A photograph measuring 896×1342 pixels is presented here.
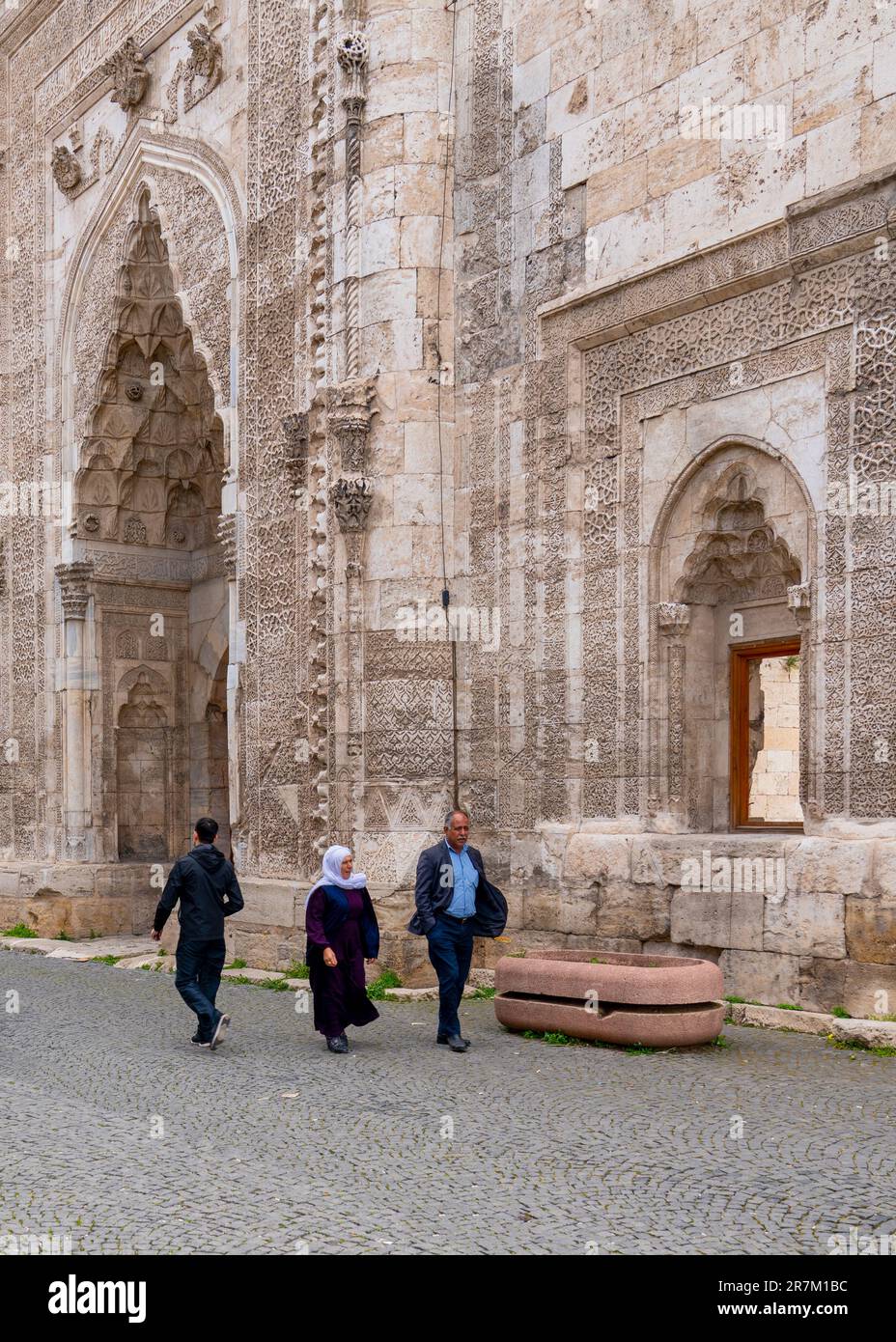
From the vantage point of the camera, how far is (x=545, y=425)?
32.8 feet

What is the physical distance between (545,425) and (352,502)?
1515 mm

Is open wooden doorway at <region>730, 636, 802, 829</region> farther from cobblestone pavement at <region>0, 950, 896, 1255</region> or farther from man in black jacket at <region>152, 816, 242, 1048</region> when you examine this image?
man in black jacket at <region>152, 816, 242, 1048</region>

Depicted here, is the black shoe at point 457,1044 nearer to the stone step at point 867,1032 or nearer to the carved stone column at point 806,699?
the stone step at point 867,1032

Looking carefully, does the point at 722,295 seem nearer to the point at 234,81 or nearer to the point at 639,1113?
the point at 639,1113

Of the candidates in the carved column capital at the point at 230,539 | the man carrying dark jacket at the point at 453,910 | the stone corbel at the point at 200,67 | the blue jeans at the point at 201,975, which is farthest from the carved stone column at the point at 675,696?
the stone corbel at the point at 200,67

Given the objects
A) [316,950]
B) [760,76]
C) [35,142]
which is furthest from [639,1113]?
[35,142]

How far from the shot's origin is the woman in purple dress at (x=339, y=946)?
7824 millimetres

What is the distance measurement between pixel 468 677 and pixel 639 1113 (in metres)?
4.78

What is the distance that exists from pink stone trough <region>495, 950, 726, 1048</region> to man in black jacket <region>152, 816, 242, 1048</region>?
5.20 ft

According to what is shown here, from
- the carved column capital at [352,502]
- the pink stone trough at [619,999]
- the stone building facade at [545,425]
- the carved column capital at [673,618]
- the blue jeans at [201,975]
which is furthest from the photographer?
the carved column capital at [352,502]

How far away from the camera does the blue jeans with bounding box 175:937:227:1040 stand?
7.92 m

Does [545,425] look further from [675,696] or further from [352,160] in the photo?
[352,160]

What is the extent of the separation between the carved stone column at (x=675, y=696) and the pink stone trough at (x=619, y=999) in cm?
129
